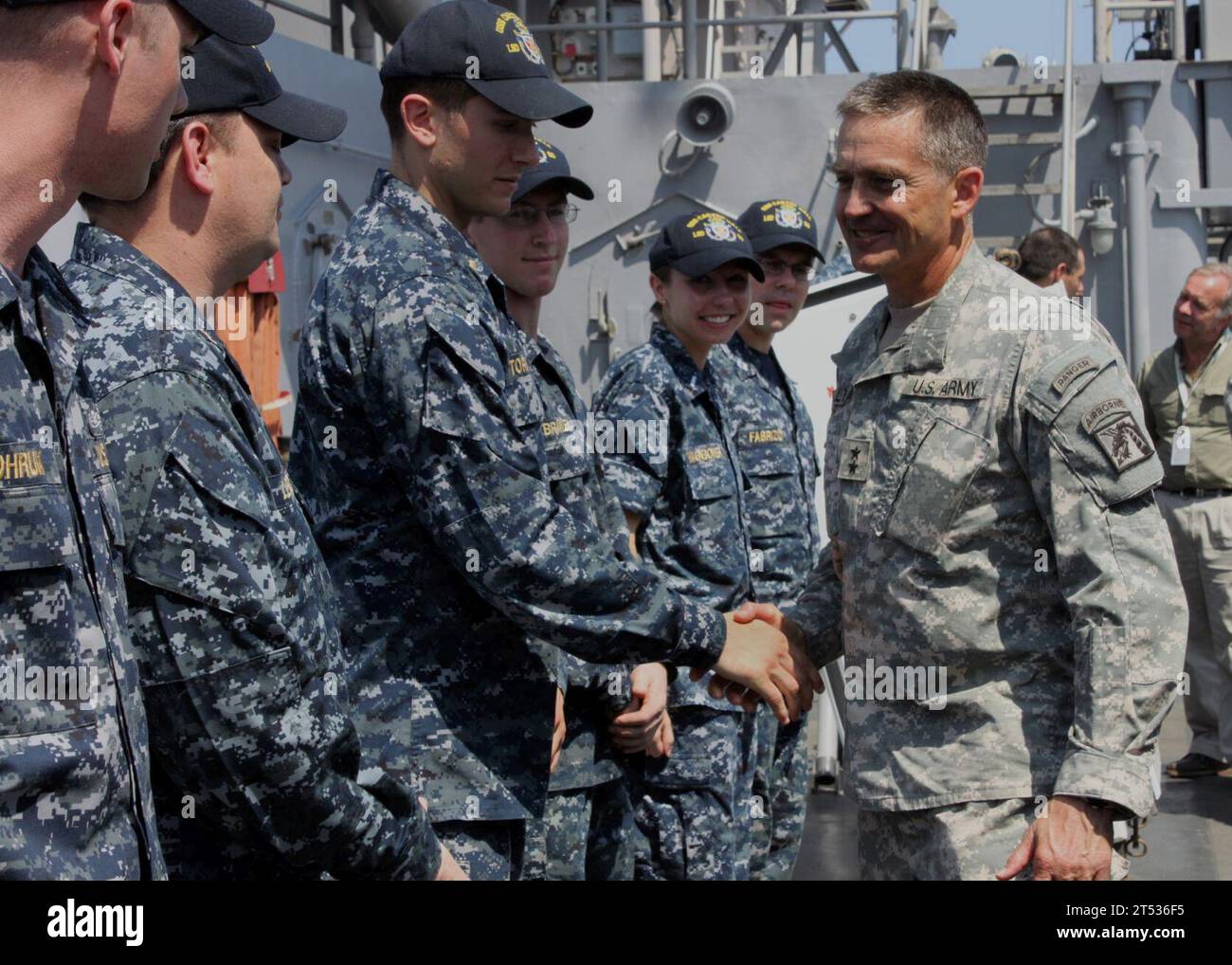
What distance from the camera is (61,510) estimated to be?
4.42 ft

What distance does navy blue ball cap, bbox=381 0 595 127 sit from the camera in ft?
8.34

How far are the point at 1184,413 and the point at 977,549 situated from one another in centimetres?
442

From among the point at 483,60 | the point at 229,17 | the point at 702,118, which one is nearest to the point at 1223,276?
the point at 702,118

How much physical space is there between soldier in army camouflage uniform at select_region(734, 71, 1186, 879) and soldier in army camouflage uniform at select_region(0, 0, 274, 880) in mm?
1344

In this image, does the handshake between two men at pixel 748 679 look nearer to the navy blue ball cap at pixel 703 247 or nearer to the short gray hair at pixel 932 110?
the short gray hair at pixel 932 110

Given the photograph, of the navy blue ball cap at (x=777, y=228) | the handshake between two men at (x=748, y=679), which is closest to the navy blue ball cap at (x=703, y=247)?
the navy blue ball cap at (x=777, y=228)

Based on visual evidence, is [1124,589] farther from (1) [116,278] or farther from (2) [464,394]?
(1) [116,278]

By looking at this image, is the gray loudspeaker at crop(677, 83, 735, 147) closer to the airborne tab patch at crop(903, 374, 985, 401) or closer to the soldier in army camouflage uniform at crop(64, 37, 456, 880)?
the airborne tab patch at crop(903, 374, 985, 401)

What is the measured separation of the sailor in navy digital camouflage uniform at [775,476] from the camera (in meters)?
4.46

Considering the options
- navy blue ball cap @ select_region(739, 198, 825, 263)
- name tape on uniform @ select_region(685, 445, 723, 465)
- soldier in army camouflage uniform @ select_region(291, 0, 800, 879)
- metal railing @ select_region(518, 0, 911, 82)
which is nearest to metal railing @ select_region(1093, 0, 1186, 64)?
metal railing @ select_region(518, 0, 911, 82)

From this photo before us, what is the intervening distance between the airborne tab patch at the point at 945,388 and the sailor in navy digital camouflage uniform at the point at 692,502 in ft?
5.12

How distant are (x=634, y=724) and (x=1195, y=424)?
420cm

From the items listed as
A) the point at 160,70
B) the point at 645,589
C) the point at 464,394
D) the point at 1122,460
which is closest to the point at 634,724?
the point at 645,589
